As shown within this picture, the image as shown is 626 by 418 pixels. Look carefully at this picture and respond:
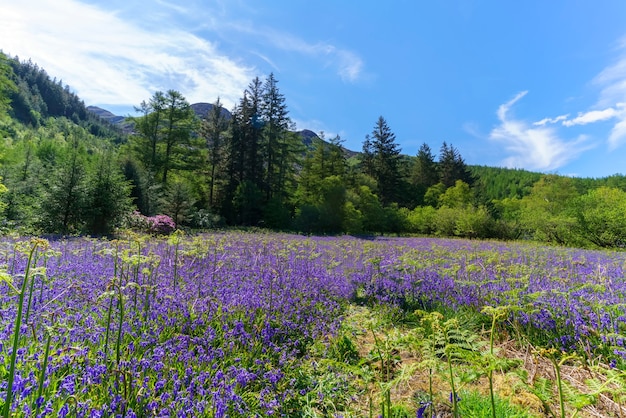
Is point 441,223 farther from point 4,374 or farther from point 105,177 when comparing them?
point 4,374

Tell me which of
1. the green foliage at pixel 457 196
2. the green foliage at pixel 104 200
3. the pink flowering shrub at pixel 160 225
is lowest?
the pink flowering shrub at pixel 160 225

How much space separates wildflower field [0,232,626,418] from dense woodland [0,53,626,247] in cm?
806

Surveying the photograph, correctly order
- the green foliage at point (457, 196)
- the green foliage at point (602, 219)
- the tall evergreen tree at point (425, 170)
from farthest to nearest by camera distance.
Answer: the tall evergreen tree at point (425, 170) → the green foliage at point (457, 196) → the green foliage at point (602, 219)

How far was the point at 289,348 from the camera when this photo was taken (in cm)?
355

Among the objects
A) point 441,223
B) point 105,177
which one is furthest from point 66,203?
point 441,223

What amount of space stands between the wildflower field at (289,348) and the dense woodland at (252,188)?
317 inches

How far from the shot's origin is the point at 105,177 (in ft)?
43.7

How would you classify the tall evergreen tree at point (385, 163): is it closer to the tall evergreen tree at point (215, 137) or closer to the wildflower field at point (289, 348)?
A: the tall evergreen tree at point (215, 137)

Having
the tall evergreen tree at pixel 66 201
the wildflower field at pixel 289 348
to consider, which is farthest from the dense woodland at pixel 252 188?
the wildflower field at pixel 289 348

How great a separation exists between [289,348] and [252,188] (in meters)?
27.0

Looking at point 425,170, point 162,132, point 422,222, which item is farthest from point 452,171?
point 162,132

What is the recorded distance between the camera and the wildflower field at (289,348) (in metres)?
1.82

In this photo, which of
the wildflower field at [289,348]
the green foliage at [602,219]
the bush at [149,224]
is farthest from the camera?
the green foliage at [602,219]

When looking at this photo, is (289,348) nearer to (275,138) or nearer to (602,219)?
(602,219)
